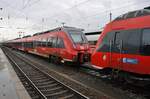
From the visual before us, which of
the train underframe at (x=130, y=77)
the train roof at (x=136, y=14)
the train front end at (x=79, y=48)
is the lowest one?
the train underframe at (x=130, y=77)

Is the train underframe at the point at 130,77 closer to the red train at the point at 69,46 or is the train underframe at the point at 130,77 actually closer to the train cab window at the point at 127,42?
the train cab window at the point at 127,42

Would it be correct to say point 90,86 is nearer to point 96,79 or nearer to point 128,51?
point 96,79

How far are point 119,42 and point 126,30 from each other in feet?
2.12

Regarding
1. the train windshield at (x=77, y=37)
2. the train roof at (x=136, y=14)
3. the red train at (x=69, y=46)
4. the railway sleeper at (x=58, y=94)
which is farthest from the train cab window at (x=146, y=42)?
the train windshield at (x=77, y=37)

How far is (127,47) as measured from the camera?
32.4ft

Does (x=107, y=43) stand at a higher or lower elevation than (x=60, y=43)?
higher

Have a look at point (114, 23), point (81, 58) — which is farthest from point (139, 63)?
point (81, 58)

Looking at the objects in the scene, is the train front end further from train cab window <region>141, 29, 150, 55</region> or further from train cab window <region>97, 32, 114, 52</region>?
train cab window <region>141, 29, 150, 55</region>

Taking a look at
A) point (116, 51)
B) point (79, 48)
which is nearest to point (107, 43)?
point (116, 51)

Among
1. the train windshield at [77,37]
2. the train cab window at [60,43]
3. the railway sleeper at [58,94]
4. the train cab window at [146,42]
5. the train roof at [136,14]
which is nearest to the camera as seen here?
the train cab window at [146,42]

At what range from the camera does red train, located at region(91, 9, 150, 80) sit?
354 inches

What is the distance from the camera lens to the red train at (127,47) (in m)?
8.98

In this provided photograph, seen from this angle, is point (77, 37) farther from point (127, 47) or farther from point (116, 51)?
point (127, 47)

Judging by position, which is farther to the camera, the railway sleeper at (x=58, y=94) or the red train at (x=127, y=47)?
the railway sleeper at (x=58, y=94)
